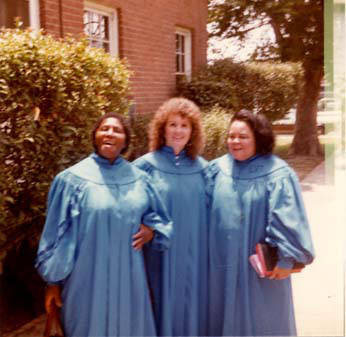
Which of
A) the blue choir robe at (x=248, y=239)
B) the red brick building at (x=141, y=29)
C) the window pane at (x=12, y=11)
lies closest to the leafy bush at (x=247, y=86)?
the red brick building at (x=141, y=29)

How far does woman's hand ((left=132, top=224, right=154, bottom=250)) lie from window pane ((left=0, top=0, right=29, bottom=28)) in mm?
3764

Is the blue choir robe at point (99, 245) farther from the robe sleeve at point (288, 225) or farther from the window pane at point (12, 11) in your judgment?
the window pane at point (12, 11)

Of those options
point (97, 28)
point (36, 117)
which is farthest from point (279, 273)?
point (97, 28)

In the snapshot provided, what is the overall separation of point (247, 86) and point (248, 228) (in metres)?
9.67

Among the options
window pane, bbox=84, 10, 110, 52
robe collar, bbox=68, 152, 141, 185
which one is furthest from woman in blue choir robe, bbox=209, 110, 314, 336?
window pane, bbox=84, 10, 110, 52

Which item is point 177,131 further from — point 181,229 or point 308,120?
point 308,120

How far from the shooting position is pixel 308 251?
303 centimetres

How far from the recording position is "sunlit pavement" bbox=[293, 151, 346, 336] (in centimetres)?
421

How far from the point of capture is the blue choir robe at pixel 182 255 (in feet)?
11.0

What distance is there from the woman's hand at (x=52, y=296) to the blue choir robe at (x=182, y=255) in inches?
25.3

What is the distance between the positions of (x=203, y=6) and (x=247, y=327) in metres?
9.80

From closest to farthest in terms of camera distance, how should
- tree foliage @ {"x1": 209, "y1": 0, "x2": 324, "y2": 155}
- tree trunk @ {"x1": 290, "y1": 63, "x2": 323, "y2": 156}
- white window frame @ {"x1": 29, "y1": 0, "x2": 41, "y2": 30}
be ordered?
white window frame @ {"x1": 29, "y1": 0, "x2": 41, "y2": 30}, tree foliage @ {"x1": 209, "y1": 0, "x2": 324, "y2": 155}, tree trunk @ {"x1": 290, "y1": 63, "x2": 323, "y2": 156}

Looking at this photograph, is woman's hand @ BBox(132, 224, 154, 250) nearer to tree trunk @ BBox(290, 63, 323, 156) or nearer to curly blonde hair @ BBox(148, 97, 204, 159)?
curly blonde hair @ BBox(148, 97, 204, 159)

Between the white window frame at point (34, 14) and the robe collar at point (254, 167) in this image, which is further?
the white window frame at point (34, 14)
